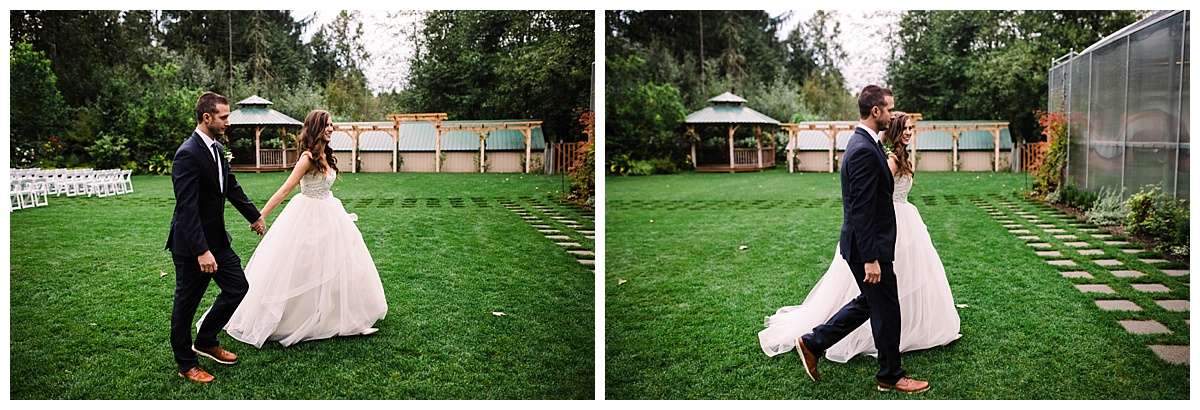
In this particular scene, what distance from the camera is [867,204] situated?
261 centimetres

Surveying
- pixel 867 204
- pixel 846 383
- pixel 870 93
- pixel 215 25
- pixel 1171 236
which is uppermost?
pixel 215 25

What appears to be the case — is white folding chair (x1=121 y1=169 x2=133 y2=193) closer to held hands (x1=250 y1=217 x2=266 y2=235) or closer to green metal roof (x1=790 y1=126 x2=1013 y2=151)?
held hands (x1=250 y1=217 x2=266 y2=235)

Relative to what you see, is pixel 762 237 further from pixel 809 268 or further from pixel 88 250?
pixel 88 250

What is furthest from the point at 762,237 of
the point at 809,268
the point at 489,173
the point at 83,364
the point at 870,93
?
the point at 83,364

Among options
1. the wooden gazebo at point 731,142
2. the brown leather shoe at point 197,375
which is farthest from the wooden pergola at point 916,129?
the brown leather shoe at point 197,375

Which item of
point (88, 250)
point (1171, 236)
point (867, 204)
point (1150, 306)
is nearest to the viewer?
point (867, 204)

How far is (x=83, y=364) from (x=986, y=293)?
13.1ft

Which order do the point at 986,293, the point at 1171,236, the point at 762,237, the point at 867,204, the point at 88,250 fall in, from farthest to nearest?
1. the point at 762,237
2. the point at 1171,236
3. the point at 986,293
4. the point at 88,250
5. the point at 867,204

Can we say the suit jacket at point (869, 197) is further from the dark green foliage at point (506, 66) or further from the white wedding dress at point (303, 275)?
the white wedding dress at point (303, 275)

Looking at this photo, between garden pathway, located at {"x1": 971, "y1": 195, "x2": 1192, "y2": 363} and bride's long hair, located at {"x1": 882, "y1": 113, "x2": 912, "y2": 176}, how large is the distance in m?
1.45

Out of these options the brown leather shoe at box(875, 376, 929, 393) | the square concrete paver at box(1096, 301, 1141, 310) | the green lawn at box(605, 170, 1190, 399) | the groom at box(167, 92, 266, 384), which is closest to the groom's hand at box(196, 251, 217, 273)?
the groom at box(167, 92, 266, 384)

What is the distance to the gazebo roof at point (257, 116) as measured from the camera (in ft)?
10.4

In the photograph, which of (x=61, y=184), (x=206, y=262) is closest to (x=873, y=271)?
(x=206, y=262)

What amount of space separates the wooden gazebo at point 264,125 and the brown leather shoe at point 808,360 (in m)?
2.03
